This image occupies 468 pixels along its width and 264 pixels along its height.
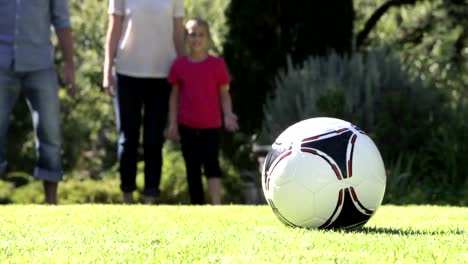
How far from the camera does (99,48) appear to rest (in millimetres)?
18516

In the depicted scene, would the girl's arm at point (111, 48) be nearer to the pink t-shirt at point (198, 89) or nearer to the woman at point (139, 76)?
the woman at point (139, 76)

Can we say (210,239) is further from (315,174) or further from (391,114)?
(391,114)

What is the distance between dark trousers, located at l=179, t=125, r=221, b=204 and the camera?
336 inches

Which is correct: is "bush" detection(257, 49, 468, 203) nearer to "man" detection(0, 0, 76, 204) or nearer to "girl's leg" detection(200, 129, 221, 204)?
"girl's leg" detection(200, 129, 221, 204)

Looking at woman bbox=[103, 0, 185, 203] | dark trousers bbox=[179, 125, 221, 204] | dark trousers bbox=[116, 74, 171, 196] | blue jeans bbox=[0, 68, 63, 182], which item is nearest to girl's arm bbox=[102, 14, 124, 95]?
woman bbox=[103, 0, 185, 203]

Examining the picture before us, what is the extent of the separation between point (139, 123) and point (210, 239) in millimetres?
3631

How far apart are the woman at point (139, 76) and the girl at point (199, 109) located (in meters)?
0.19

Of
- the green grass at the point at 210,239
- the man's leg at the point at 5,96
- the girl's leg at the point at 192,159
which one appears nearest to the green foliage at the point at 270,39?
the girl's leg at the point at 192,159

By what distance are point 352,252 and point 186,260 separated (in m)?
0.82

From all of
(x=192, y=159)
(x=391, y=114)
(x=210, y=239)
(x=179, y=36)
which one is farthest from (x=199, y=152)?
(x=210, y=239)

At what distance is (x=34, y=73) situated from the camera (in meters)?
8.04

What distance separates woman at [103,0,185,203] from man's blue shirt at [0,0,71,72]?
0.62 metres

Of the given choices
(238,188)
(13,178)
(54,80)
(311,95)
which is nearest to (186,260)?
(54,80)

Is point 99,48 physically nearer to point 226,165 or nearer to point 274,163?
point 226,165
